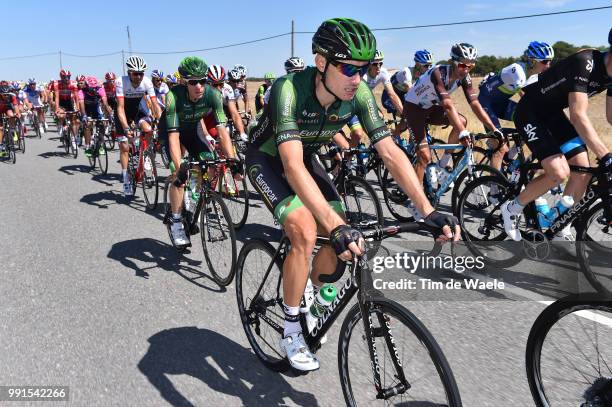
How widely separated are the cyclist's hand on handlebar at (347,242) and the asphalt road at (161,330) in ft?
2.89

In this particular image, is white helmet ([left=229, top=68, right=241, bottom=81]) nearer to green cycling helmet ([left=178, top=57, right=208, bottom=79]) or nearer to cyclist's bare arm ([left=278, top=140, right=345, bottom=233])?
green cycling helmet ([left=178, top=57, right=208, bottom=79])

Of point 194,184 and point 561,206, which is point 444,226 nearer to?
point 561,206

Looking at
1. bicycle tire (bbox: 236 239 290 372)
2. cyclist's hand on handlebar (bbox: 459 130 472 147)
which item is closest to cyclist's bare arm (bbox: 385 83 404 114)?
cyclist's hand on handlebar (bbox: 459 130 472 147)

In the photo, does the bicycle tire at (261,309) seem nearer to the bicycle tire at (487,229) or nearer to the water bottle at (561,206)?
the bicycle tire at (487,229)

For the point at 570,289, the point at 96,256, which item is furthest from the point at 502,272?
the point at 96,256

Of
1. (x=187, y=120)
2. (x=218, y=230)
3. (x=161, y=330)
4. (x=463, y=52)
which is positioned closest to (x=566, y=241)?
(x=463, y=52)

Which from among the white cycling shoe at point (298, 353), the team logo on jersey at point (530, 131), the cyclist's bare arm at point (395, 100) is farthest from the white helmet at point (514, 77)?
the white cycling shoe at point (298, 353)

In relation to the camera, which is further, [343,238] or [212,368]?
[212,368]

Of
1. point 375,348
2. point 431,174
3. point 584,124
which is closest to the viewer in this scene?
point 375,348

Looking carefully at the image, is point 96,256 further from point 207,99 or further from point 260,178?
point 260,178

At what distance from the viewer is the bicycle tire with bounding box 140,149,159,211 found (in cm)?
784

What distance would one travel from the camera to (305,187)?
2635mm

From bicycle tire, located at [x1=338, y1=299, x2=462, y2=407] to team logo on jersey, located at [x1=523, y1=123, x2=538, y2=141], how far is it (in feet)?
10.8

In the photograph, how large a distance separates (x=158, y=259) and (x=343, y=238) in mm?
4043
